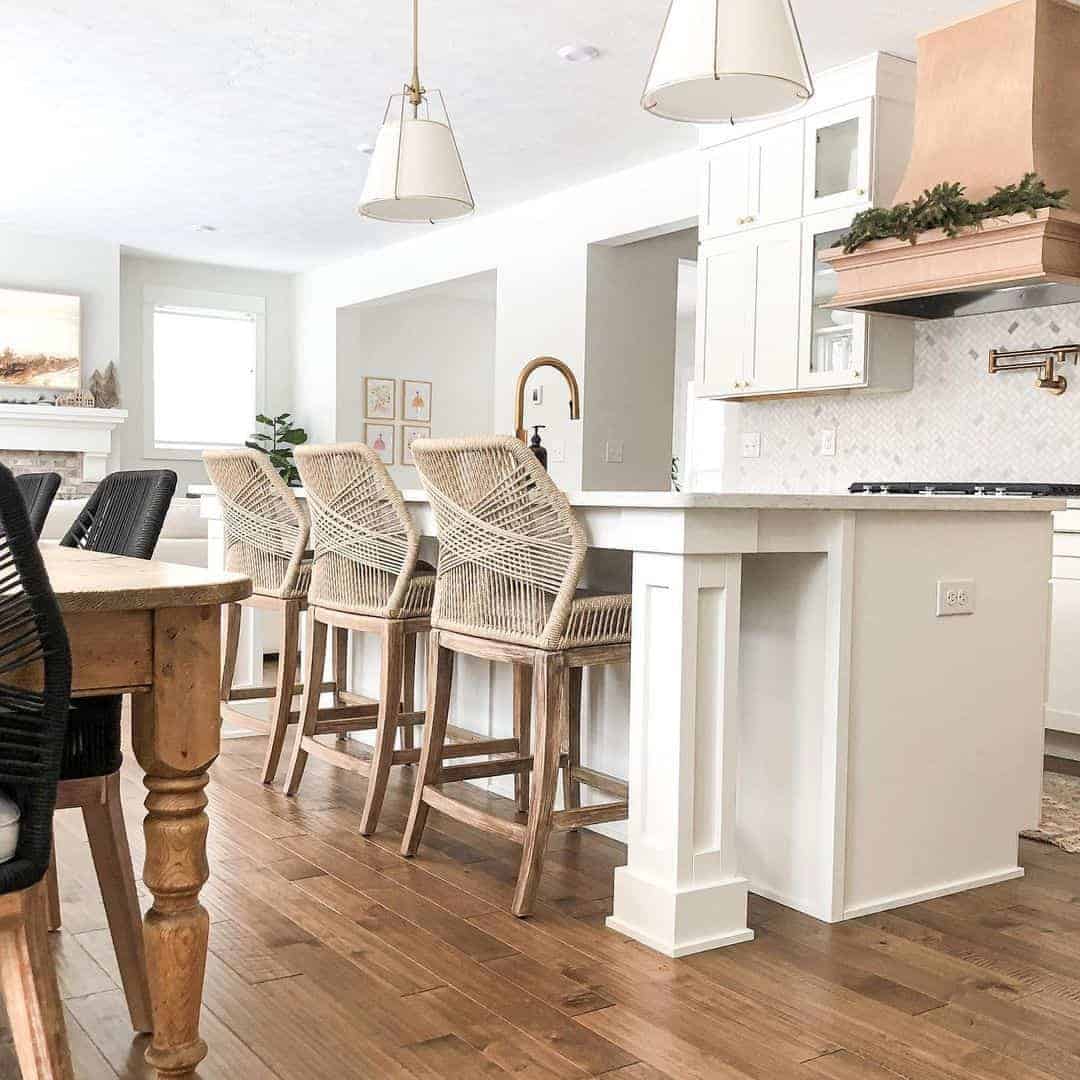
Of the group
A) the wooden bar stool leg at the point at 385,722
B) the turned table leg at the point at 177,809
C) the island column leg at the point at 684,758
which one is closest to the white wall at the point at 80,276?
the wooden bar stool leg at the point at 385,722

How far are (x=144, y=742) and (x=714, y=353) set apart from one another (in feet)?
13.4

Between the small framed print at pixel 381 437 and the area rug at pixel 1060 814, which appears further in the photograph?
the small framed print at pixel 381 437

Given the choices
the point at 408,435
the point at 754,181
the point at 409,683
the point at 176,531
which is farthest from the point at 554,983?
the point at 408,435

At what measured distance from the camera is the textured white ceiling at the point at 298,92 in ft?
14.3

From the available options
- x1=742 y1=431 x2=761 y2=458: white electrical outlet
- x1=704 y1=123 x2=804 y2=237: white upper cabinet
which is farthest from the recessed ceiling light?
x1=742 y1=431 x2=761 y2=458: white electrical outlet

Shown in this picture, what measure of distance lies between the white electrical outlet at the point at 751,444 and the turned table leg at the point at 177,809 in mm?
4281

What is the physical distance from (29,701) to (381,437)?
805cm

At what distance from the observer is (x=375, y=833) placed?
10.3ft

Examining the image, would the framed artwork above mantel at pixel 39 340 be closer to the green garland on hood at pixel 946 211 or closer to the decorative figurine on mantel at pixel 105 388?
the decorative figurine on mantel at pixel 105 388

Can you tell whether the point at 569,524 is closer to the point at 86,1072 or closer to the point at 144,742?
the point at 144,742

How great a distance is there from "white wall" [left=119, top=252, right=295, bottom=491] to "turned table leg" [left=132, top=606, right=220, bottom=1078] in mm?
7521

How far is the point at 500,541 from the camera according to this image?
8.85 ft

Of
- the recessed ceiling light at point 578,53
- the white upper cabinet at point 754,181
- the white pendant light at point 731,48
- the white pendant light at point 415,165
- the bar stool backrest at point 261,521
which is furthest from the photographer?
the white upper cabinet at point 754,181

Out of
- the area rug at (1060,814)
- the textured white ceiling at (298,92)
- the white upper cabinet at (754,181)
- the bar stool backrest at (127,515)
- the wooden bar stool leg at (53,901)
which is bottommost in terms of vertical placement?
the area rug at (1060,814)
